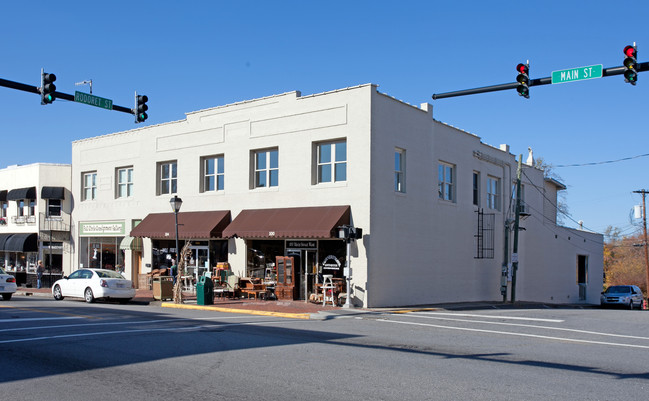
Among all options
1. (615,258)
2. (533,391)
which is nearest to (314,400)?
(533,391)

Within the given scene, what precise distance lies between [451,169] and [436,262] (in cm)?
Result: 483

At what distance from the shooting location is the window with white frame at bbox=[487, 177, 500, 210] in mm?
32250

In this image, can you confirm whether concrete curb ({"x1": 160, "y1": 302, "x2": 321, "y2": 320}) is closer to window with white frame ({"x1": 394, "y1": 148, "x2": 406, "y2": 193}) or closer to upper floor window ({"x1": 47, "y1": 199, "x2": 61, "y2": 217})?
window with white frame ({"x1": 394, "y1": 148, "x2": 406, "y2": 193})

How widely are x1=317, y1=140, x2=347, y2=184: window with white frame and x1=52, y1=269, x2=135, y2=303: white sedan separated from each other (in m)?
8.77

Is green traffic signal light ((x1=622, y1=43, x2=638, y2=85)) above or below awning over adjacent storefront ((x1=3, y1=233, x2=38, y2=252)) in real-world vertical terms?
above

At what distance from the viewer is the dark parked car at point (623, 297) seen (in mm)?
36875

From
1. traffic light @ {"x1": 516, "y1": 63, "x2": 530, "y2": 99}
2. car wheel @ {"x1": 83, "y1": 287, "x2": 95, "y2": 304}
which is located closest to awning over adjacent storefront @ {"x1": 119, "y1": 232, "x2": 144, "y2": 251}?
car wheel @ {"x1": 83, "y1": 287, "x2": 95, "y2": 304}

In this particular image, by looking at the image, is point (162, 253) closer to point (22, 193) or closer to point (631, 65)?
point (22, 193)

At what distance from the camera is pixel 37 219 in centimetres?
3638

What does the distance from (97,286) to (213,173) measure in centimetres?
742

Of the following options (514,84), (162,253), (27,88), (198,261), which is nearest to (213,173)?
(198,261)

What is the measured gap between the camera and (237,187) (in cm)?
2677

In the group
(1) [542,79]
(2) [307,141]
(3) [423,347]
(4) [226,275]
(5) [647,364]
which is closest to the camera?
(5) [647,364]

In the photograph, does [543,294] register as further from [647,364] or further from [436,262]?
[647,364]
